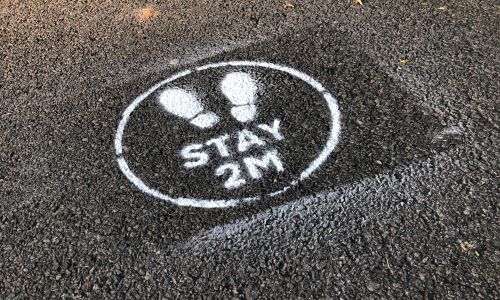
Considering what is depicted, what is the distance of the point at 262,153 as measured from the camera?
124 inches

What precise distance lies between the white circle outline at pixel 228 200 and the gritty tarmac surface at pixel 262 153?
34 mm

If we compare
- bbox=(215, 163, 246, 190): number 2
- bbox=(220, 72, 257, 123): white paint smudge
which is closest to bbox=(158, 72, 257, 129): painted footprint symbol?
bbox=(220, 72, 257, 123): white paint smudge

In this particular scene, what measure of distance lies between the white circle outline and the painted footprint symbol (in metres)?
0.15

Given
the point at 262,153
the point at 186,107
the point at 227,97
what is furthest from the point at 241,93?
the point at 262,153

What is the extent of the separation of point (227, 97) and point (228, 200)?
880 mm

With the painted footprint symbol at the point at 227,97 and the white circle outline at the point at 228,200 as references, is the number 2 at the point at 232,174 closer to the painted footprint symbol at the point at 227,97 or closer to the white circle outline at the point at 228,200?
the white circle outline at the point at 228,200

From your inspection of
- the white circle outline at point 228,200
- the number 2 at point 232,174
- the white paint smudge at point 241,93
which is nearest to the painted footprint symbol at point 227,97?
the white paint smudge at point 241,93

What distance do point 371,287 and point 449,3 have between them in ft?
8.98

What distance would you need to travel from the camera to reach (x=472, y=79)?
3529 mm

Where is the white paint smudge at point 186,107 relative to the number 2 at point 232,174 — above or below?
above

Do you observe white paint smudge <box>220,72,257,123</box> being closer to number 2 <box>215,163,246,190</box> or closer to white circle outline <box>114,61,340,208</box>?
white circle outline <box>114,61,340,208</box>

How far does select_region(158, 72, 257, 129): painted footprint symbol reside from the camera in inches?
134

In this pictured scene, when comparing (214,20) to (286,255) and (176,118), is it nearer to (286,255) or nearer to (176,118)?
(176,118)

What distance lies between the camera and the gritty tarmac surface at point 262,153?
2.59m
